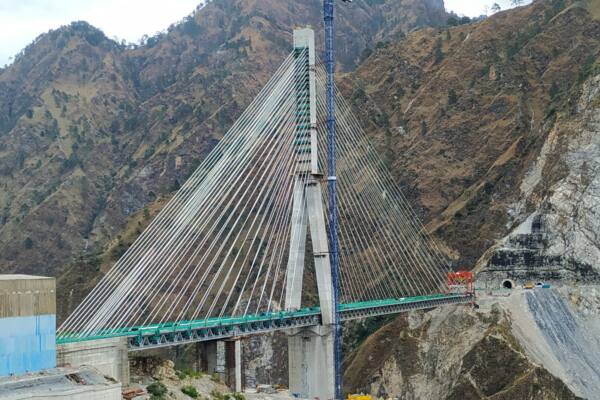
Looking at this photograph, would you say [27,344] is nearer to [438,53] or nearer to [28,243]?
[438,53]

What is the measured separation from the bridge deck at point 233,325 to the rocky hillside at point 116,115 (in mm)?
52586

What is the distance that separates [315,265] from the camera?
59000 mm

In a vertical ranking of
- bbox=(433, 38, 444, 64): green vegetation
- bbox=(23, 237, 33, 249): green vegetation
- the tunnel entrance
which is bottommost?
the tunnel entrance

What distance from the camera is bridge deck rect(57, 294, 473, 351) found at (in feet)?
144

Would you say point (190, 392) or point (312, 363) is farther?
point (312, 363)

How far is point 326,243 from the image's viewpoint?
58844 mm

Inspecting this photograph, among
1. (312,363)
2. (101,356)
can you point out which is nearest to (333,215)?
(312,363)

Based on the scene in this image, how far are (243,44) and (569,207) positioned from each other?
329 ft

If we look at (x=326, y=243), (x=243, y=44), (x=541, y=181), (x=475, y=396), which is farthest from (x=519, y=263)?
(x=243, y=44)

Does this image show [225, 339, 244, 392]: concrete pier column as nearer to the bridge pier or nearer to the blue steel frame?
the bridge pier

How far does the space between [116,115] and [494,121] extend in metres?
87.0

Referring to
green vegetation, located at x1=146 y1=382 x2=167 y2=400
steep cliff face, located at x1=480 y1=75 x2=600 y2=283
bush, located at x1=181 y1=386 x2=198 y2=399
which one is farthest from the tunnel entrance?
green vegetation, located at x1=146 y1=382 x2=167 y2=400

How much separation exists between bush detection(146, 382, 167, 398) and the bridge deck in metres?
2.38

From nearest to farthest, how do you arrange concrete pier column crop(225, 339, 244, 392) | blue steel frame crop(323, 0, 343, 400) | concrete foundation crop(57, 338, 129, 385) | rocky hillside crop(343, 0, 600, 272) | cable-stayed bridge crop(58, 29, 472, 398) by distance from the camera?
concrete foundation crop(57, 338, 129, 385) → cable-stayed bridge crop(58, 29, 472, 398) → concrete pier column crop(225, 339, 244, 392) → blue steel frame crop(323, 0, 343, 400) → rocky hillside crop(343, 0, 600, 272)
